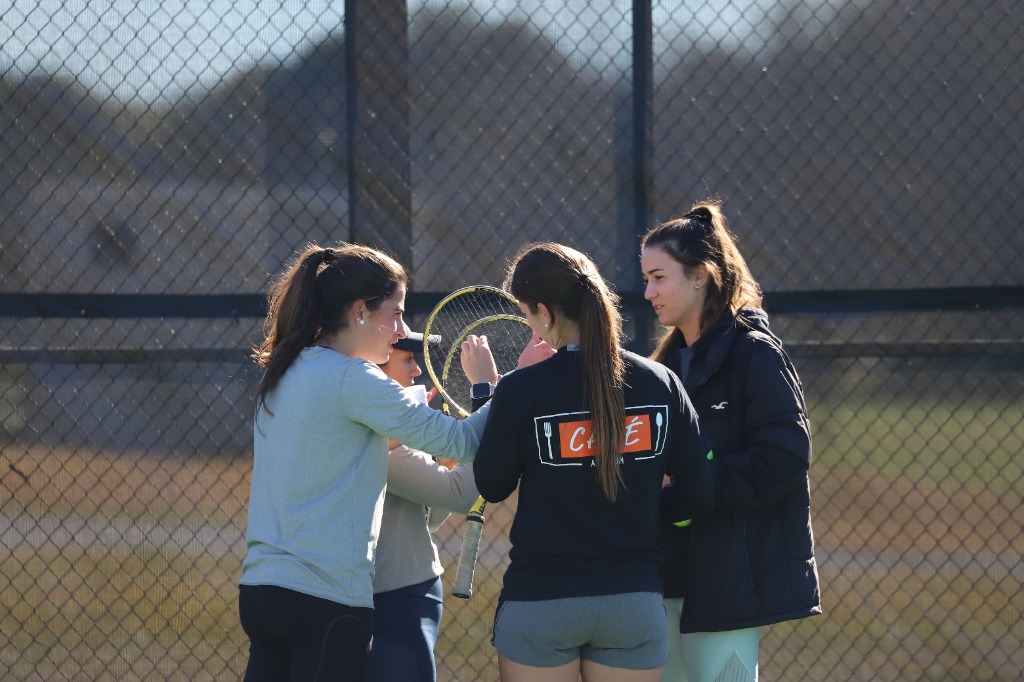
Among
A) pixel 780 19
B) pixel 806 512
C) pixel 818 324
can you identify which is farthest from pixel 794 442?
pixel 780 19

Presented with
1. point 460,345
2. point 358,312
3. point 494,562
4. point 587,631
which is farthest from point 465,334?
point 494,562

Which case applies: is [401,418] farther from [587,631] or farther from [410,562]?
[587,631]

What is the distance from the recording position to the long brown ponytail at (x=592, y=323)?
203 cm

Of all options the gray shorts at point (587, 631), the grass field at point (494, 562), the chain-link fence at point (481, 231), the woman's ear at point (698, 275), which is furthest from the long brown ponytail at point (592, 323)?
the grass field at point (494, 562)

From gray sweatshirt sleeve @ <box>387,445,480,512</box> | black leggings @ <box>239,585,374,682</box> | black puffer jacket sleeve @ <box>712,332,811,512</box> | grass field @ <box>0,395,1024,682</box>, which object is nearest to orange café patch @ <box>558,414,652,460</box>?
black puffer jacket sleeve @ <box>712,332,811,512</box>

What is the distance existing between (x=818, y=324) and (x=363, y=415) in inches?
81.5

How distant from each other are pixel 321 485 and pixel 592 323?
2.11 feet

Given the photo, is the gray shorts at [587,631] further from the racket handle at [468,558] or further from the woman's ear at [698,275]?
the woman's ear at [698,275]

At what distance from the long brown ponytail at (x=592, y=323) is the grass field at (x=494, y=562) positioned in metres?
1.71

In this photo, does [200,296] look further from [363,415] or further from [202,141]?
[363,415]

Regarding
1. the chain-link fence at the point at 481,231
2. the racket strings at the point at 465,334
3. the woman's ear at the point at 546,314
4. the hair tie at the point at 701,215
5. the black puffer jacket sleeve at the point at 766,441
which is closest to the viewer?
the woman's ear at the point at 546,314

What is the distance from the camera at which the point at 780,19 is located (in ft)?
12.4

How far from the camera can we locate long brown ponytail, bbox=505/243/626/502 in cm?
203

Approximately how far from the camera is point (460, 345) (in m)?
2.72
